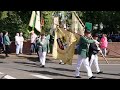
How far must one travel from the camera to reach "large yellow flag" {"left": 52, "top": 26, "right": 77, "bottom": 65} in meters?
13.3

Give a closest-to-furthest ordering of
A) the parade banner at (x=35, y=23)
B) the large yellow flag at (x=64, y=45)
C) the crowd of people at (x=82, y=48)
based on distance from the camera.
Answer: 1. the crowd of people at (x=82, y=48)
2. the large yellow flag at (x=64, y=45)
3. the parade banner at (x=35, y=23)

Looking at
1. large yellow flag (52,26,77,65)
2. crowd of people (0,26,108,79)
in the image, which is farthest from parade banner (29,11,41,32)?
large yellow flag (52,26,77,65)

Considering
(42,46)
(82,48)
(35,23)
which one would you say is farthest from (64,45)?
(82,48)

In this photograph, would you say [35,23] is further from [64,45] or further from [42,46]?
[64,45]

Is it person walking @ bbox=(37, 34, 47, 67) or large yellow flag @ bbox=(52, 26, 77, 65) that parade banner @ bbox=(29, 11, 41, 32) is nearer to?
person walking @ bbox=(37, 34, 47, 67)

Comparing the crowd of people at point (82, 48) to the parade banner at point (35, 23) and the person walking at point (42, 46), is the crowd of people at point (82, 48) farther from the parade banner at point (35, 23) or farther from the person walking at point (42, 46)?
the parade banner at point (35, 23)

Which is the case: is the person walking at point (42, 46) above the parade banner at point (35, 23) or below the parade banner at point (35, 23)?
below

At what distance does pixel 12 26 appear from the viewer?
1045 inches

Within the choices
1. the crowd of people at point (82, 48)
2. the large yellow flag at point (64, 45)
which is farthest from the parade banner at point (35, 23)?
the large yellow flag at point (64, 45)

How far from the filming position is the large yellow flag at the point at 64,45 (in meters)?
13.3

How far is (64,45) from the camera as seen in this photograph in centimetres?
1435
